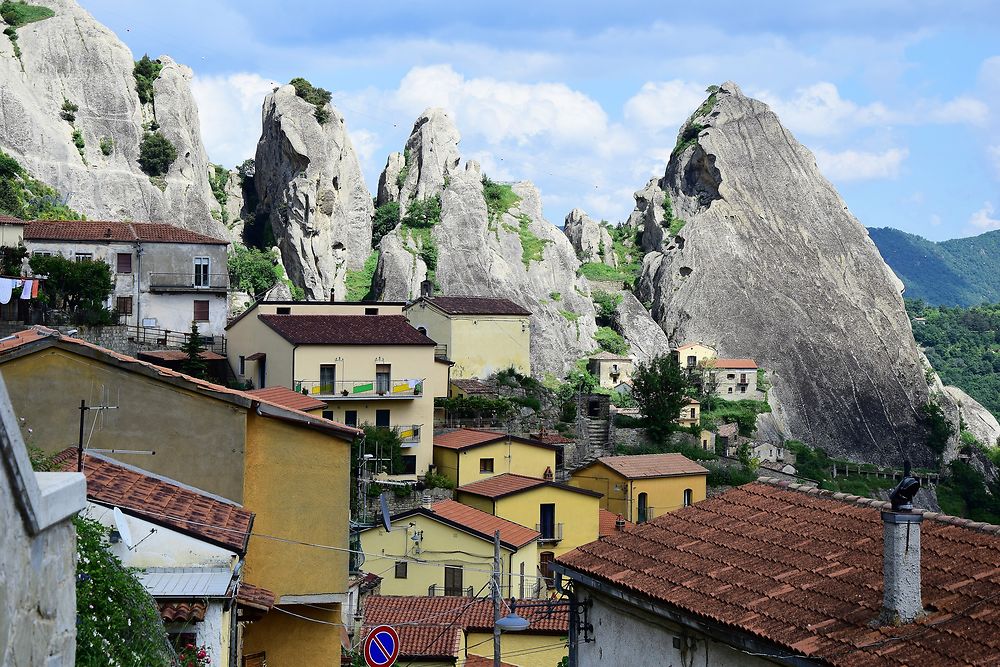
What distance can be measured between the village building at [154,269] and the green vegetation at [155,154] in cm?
2254

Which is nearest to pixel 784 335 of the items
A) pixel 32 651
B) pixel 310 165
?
pixel 310 165

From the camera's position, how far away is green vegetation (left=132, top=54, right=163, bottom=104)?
255ft

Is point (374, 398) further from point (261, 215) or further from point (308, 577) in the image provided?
point (261, 215)

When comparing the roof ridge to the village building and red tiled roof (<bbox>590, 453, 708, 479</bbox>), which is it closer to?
red tiled roof (<bbox>590, 453, 708, 479</bbox>)

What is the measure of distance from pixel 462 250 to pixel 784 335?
3042cm

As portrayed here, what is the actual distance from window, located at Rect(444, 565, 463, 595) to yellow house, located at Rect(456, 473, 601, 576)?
5.97 m

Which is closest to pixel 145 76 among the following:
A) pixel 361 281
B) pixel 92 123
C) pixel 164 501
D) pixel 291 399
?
pixel 92 123

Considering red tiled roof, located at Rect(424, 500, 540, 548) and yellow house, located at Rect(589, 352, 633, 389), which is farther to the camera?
yellow house, located at Rect(589, 352, 633, 389)

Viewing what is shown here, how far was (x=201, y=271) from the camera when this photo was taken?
52969mm

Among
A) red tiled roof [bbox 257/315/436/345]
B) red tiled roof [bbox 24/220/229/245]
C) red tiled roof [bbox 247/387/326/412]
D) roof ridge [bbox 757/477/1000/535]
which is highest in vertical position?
red tiled roof [bbox 24/220/229/245]

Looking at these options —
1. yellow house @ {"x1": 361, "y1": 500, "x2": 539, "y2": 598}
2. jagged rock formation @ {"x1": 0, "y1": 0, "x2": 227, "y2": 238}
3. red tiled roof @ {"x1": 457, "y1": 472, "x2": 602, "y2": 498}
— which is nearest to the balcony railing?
red tiled roof @ {"x1": 457, "y1": 472, "x2": 602, "y2": 498}

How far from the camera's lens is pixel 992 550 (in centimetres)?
1049

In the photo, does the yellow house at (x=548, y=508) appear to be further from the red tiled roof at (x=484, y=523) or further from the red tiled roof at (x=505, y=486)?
the red tiled roof at (x=484, y=523)

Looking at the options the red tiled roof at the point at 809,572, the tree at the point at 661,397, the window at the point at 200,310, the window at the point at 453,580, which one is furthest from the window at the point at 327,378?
the red tiled roof at the point at 809,572
